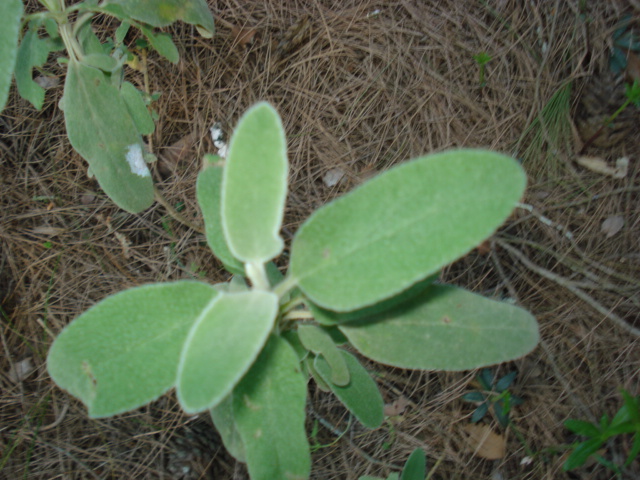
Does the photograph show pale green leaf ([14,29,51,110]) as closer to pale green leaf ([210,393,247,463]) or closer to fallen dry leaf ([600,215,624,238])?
pale green leaf ([210,393,247,463])

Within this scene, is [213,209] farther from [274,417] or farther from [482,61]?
[482,61]

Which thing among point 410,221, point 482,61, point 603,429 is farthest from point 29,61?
point 603,429

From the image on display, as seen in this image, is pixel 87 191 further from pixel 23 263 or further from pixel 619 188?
pixel 619 188

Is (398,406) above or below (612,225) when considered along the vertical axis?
below

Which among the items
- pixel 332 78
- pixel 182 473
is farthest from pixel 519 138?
pixel 182 473

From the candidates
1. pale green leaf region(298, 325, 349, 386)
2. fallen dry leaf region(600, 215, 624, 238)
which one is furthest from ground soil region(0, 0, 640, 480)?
pale green leaf region(298, 325, 349, 386)

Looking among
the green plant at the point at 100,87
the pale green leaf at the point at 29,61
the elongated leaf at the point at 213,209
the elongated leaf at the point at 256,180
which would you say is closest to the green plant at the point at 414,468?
the elongated leaf at the point at 213,209
